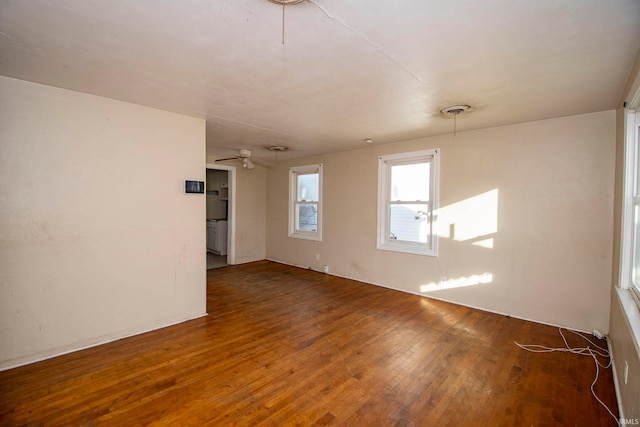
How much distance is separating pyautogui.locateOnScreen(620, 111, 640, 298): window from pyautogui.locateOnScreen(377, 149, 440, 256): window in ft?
6.33

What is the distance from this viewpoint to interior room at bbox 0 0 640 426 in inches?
65.2

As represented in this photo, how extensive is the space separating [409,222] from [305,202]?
7.60 feet

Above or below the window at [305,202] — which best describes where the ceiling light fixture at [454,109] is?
above

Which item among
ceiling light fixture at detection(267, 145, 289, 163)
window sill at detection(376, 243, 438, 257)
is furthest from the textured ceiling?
window sill at detection(376, 243, 438, 257)

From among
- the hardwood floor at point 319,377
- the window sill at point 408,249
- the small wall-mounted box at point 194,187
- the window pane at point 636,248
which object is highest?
the small wall-mounted box at point 194,187

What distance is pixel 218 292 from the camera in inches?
169

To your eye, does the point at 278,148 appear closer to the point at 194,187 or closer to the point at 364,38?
the point at 194,187

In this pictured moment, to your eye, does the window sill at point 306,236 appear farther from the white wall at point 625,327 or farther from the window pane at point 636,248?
the window pane at point 636,248

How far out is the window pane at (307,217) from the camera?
581cm

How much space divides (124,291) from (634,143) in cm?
466

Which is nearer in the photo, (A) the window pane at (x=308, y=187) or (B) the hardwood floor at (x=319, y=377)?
(B) the hardwood floor at (x=319, y=377)

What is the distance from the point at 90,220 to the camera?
2629 millimetres

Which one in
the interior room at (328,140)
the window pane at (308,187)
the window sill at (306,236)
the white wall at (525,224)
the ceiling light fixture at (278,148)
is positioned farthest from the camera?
the window pane at (308,187)

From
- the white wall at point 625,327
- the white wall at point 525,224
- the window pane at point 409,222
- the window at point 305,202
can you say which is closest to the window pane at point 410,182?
the window pane at point 409,222
